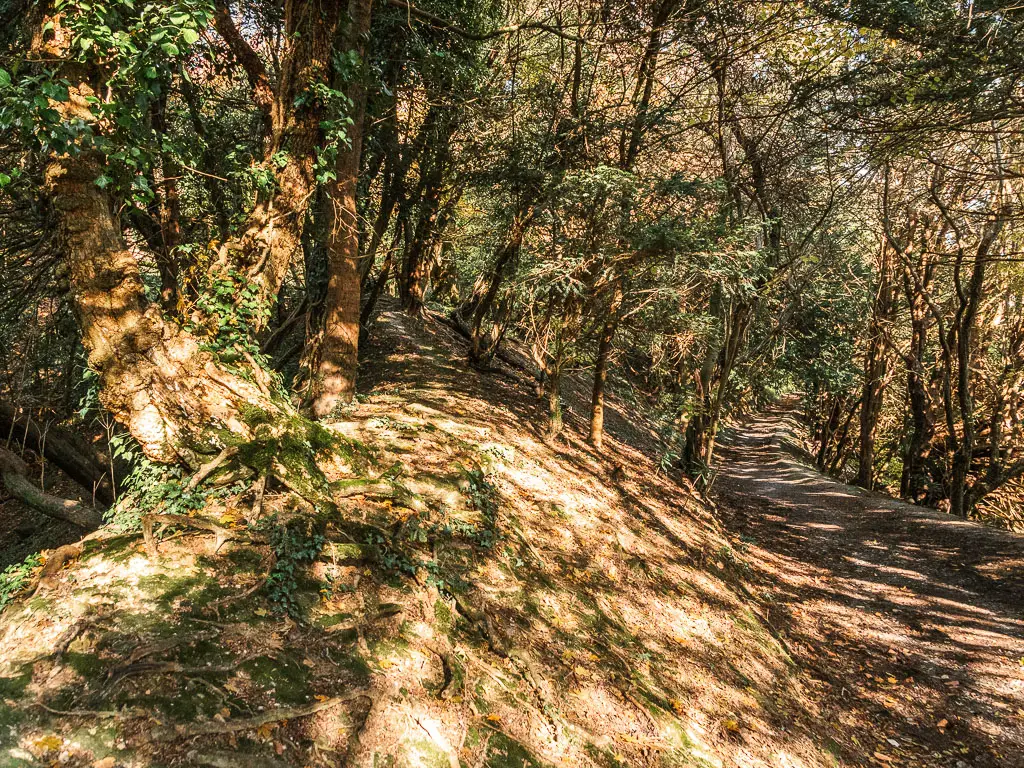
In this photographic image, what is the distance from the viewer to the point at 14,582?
11.3 feet

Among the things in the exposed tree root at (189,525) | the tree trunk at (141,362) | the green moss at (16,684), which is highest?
the tree trunk at (141,362)

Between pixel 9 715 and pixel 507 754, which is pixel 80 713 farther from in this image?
pixel 507 754

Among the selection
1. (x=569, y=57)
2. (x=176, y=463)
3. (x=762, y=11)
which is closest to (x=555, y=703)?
(x=176, y=463)

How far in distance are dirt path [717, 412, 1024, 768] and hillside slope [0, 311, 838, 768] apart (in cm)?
76

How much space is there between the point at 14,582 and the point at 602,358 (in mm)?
8275

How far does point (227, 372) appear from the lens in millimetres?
4926

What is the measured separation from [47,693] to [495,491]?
15.4ft

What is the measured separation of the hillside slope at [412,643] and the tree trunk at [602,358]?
113 inches

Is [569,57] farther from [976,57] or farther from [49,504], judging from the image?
[49,504]

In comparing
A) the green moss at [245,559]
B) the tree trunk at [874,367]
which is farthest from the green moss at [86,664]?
the tree trunk at [874,367]

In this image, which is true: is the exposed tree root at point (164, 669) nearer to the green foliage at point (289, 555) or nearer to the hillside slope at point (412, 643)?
the hillside slope at point (412, 643)

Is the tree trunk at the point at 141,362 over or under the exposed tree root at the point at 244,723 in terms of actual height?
over

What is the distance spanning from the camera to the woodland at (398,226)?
4.29 m

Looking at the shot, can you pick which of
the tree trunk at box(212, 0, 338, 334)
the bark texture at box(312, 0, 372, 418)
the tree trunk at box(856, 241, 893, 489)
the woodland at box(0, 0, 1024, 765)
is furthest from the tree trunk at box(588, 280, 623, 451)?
the tree trunk at box(856, 241, 893, 489)
